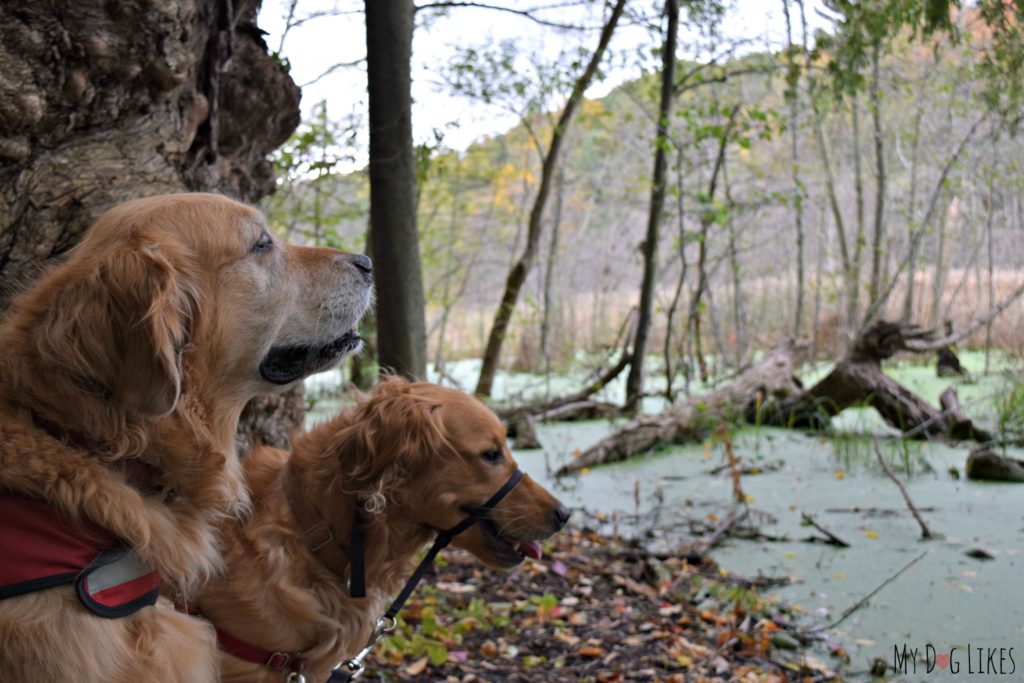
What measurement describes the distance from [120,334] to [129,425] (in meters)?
0.23

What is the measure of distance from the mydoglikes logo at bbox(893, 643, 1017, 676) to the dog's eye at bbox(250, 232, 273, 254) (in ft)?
10.1

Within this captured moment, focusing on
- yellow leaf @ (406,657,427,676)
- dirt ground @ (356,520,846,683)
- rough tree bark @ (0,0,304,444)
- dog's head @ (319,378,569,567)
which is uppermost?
rough tree bark @ (0,0,304,444)

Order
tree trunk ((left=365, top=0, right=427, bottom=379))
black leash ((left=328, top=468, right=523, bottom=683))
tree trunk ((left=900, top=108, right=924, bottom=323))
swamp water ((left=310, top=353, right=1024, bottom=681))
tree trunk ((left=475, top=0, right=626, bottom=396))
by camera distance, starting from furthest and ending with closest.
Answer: tree trunk ((left=900, top=108, right=924, bottom=323))
tree trunk ((left=475, top=0, right=626, bottom=396))
tree trunk ((left=365, top=0, right=427, bottom=379))
swamp water ((left=310, top=353, right=1024, bottom=681))
black leash ((left=328, top=468, right=523, bottom=683))

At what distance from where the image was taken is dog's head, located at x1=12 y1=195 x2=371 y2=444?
193 cm

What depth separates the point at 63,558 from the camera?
1863 millimetres

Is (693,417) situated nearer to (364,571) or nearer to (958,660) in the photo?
(958,660)

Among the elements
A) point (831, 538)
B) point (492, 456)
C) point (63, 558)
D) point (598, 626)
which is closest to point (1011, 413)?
point (831, 538)

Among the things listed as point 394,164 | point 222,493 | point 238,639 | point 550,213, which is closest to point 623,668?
point 238,639

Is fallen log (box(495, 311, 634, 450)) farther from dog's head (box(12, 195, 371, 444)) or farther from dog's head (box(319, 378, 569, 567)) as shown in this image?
dog's head (box(12, 195, 371, 444))

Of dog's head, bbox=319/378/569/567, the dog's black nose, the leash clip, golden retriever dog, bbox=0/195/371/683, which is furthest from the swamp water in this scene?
golden retriever dog, bbox=0/195/371/683

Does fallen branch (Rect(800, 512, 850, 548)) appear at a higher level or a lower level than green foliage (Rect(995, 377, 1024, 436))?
lower

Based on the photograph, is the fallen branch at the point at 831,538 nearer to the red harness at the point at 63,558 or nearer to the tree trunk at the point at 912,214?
the red harness at the point at 63,558

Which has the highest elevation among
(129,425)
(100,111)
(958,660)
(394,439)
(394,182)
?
(100,111)

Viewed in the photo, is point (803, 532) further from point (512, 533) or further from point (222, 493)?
point (222, 493)
